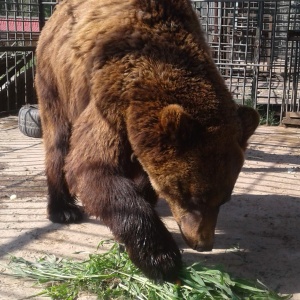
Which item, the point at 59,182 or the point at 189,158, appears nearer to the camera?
the point at 189,158

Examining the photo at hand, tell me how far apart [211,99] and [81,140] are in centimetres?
100

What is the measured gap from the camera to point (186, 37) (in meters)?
4.05

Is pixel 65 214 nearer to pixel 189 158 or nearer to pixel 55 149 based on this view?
pixel 55 149

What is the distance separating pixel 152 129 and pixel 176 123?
0.75 ft

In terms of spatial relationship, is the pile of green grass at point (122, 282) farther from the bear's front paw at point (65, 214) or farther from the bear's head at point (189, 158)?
the bear's front paw at point (65, 214)

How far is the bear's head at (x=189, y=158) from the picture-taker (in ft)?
11.5

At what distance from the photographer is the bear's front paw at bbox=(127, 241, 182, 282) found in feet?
11.8

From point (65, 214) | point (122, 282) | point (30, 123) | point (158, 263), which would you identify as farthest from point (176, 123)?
point (30, 123)

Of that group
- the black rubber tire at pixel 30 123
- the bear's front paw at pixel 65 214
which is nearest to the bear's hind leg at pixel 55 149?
the bear's front paw at pixel 65 214

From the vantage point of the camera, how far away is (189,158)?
11.5 ft

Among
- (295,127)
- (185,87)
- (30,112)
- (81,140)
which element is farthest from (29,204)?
(295,127)

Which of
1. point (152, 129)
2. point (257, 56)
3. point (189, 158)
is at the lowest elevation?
point (189, 158)

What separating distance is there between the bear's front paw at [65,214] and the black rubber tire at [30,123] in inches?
143

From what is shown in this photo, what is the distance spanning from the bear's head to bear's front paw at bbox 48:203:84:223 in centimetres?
157
